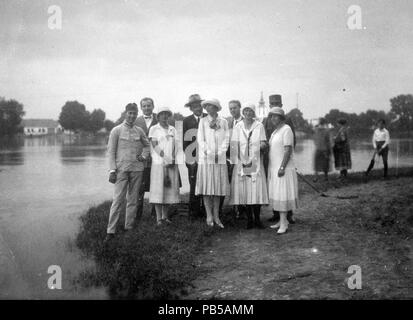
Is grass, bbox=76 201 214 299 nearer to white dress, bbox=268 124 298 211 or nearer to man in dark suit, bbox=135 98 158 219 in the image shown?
man in dark suit, bbox=135 98 158 219

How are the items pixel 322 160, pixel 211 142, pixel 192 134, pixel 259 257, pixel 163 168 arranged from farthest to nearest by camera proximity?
1. pixel 322 160
2. pixel 192 134
3. pixel 163 168
4. pixel 211 142
5. pixel 259 257

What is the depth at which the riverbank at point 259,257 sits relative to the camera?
12.6 feet

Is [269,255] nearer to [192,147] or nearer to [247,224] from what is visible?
[247,224]

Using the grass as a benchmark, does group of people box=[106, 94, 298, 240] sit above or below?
above

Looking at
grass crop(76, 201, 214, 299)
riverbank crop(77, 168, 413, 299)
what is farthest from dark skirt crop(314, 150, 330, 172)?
grass crop(76, 201, 214, 299)

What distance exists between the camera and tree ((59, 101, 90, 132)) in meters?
79.6

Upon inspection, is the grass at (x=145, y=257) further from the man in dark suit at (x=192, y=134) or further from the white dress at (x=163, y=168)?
the man in dark suit at (x=192, y=134)

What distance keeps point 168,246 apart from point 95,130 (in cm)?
8856

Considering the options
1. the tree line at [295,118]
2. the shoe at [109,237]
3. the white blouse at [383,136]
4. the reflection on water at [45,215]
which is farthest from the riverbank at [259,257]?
the tree line at [295,118]

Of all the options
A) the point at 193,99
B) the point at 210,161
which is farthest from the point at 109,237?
the point at 193,99

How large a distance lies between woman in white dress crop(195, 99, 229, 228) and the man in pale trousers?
0.97 m

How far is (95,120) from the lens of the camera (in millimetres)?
88062

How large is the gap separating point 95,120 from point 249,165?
86990 millimetres

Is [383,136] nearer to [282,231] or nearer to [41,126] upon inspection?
[282,231]
